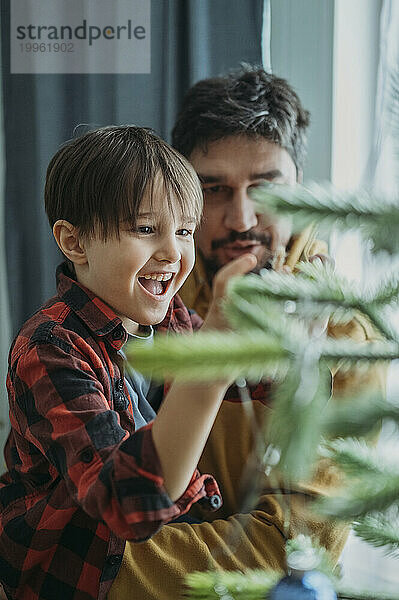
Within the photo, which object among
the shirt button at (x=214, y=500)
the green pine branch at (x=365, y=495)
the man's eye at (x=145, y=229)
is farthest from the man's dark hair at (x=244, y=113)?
the green pine branch at (x=365, y=495)

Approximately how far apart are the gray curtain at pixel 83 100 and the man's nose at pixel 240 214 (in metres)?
0.34

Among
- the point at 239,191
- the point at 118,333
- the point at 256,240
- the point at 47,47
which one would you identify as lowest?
the point at 118,333

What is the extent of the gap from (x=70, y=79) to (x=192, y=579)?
139 centimetres

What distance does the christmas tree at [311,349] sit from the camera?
0.41m

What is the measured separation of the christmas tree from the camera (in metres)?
0.41

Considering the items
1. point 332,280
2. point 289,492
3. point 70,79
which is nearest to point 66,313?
point 289,492

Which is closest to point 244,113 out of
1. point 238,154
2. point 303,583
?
point 238,154

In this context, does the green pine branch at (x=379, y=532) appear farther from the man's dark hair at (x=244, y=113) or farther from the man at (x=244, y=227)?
the man's dark hair at (x=244, y=113)

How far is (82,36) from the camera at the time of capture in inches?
69.2

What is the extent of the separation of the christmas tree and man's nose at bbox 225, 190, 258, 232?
36.8 inches

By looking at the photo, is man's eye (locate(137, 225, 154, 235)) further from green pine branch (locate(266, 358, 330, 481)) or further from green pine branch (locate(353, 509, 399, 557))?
green pine branch (locate(266, 358, 330, 481))

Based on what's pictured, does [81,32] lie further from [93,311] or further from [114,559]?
[114,559]

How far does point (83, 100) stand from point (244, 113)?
18.3 inches

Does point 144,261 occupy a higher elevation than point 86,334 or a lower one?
higher
